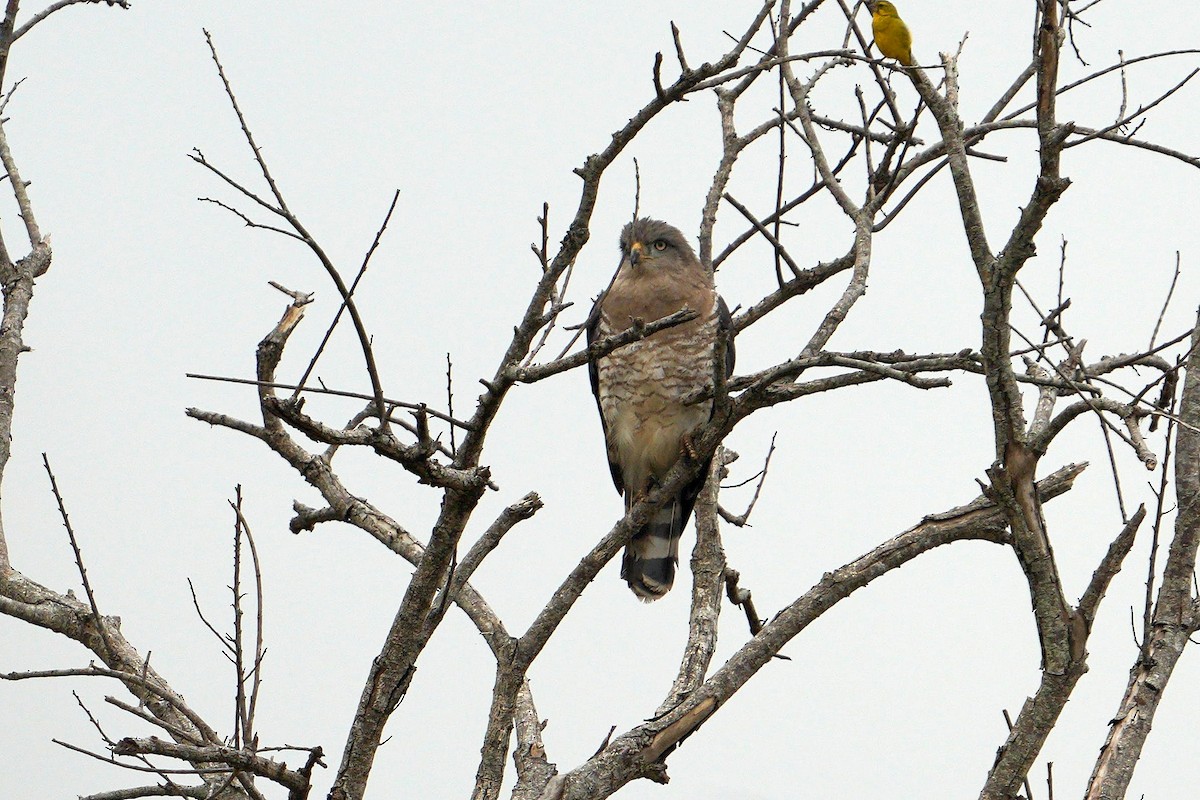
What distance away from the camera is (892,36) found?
9.48ft

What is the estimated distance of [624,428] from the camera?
15.3 ft

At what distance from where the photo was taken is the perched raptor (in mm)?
4531

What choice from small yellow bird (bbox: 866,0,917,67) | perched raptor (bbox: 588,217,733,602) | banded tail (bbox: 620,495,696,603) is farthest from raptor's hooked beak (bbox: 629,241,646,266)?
small yellow bird (bbox: 866,0,917,67)

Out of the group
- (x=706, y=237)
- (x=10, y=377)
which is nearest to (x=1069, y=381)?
(x=706, y=237)

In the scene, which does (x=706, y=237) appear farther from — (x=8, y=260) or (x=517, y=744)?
(x=8, y=260)

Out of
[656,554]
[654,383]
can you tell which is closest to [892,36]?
[654,383]

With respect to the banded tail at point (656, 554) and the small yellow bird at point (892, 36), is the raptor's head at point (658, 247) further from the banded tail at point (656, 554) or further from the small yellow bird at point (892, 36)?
the small yellow bird at point (892, 36)

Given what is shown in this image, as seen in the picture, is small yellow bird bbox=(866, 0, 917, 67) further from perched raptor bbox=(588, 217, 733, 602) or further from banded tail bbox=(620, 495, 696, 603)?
banded tail bbox=(620, 495, 696, 603)

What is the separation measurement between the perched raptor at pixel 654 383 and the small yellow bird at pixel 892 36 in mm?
1632

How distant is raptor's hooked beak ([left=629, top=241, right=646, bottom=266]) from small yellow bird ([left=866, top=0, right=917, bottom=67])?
6.87 ft

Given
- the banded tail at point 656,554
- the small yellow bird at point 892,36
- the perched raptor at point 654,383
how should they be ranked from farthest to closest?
the banded tail at point 656,554, the perched raptor at point 654,383, the small yellow bird at point 892,36

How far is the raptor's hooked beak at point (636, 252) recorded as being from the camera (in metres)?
4.89

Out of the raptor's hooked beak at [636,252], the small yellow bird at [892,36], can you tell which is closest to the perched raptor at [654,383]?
the raptor's hooked beak at [636,252]

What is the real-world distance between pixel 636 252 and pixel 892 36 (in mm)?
2127
